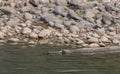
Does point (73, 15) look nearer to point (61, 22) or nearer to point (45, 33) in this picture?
point (61, 22)

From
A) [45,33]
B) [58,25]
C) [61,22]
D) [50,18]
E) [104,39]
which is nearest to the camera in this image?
[104,39]

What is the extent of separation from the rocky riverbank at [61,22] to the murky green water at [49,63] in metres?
2.06

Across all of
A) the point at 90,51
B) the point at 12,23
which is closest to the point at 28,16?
the point at 12,23

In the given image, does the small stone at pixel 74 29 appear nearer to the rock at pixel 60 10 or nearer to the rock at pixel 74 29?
the rock at pixel 74 29

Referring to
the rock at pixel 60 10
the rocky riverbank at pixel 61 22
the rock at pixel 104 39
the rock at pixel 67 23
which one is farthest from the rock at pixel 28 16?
the rock at pixel 104 39

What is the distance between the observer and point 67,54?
1564 cm

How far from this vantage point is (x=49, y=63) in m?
13.9

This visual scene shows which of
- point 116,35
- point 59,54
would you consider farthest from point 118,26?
point 59,54

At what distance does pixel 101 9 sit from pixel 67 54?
6.56 m

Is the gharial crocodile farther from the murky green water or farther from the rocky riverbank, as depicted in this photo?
the rocky riverbank

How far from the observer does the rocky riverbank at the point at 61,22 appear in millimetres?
18484

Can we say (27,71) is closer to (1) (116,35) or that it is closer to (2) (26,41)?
(2) (26,41)

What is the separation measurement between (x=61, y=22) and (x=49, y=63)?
6445 mm

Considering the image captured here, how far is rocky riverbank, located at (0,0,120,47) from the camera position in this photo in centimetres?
1848
